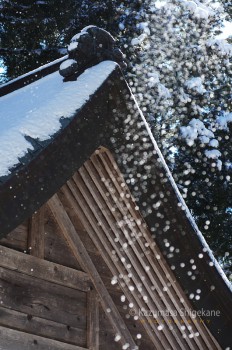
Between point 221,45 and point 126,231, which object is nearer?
point 126,231

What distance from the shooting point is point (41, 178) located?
2797 millimetres

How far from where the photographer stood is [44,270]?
3.46 m

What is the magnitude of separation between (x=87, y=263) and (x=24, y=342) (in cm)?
67

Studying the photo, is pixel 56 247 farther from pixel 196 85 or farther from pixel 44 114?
pixel 196 85

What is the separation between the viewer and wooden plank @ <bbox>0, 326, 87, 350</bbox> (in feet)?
10.3

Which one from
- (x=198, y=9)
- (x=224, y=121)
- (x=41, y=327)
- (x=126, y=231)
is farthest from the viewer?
(x=198, y=9)

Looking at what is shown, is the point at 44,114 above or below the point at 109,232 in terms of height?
above

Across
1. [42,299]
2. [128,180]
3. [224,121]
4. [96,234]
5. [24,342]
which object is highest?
[224,121]

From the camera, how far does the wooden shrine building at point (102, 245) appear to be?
308 cm

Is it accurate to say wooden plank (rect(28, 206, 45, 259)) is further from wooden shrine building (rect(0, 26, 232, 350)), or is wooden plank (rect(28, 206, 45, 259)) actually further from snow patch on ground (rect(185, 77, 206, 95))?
snow patch on ground (rect(185, 77, 206, 95))

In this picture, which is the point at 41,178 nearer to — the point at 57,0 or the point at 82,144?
the point at 82,144

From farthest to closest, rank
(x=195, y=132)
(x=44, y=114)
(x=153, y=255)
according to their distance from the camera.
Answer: (x=195, y=132), (x=153, y=255), (x=44, y=114)

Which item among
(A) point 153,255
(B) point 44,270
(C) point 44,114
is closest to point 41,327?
(B) point 44,270

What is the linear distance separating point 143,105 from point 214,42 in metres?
2.11
